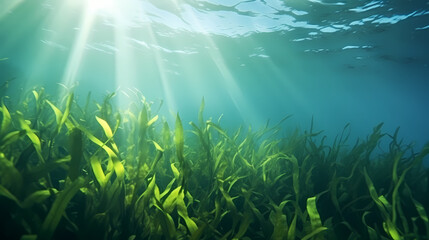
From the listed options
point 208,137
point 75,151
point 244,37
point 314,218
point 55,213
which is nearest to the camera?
point 55,213

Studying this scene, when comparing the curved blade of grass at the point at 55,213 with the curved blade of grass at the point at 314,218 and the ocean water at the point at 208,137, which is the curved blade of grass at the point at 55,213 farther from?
the curved blade of grass at the point at 314,218

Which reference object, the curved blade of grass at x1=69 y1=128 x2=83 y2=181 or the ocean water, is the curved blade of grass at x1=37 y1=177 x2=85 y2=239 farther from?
the curved blade of grass at x1=69 y1=128 x2=83 y2=181

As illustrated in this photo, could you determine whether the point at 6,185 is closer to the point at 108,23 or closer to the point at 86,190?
the point at 86,190

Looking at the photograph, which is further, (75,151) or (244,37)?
(244,37)

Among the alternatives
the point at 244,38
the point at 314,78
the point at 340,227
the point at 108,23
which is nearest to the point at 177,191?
the point at 340,227

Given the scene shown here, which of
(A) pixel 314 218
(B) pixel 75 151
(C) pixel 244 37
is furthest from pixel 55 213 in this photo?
(C) pixel 244 37

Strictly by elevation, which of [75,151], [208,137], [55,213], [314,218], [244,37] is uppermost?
[75,151]

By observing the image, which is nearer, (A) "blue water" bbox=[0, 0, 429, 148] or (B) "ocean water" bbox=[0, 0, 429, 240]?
(B) "ocean water" bbox=[0, 0, 429, 240]

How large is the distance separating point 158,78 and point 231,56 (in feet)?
74.7

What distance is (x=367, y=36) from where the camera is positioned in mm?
15461

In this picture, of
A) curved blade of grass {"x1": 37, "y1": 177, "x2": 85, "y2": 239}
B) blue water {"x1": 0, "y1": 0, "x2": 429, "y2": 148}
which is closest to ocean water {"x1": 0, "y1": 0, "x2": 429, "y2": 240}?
curved blade of grass {"x1": 37, "y1": 177, "x2": 85, "y2": 239}

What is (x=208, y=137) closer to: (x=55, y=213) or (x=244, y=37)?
(x=55, y=213)

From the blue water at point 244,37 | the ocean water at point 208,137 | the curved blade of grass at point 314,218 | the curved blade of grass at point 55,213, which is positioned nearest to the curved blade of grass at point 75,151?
the ocean water at point 208,137

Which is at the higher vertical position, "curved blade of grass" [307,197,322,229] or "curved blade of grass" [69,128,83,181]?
"curved blade of grass" [69,128,83,181]
